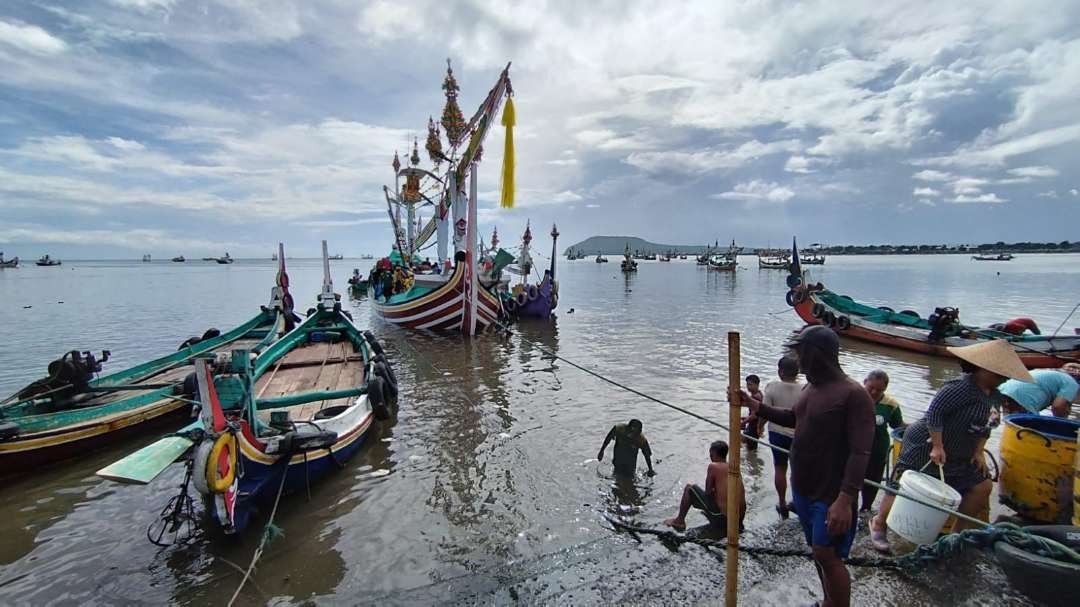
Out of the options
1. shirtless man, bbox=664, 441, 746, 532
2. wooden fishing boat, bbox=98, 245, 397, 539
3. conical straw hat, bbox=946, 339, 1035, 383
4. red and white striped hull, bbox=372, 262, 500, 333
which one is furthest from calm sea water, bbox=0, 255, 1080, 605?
red and white striped hull, bbox=372, 262, 500, 333

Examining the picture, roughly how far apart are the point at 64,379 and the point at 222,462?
5908 mm

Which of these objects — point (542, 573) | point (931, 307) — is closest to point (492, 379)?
point (542, 573)

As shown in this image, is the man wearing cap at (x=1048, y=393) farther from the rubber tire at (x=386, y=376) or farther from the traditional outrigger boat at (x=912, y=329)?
the rubber tire at (x=386, y=376)

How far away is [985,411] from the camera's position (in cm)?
370

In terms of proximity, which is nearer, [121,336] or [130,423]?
[130,423]

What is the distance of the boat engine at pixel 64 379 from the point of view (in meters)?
7.35

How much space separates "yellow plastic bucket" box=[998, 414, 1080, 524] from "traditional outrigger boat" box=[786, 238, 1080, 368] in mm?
9382

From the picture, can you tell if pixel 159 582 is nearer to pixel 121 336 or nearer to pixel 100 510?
pixel 100 510

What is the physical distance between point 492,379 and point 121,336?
18.8m

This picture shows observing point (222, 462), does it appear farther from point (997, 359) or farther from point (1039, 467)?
point (1039, 467)

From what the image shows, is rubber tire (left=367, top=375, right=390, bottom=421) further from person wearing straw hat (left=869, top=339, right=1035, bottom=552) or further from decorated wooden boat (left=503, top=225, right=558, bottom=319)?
decorated wooden boat (left=503, top=225, right=558, bottom=319)

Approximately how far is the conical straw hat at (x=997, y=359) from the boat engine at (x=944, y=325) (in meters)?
13.7

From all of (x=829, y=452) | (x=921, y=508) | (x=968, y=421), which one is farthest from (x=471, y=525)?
(x=968, y=421)

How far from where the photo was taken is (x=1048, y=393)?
5.59 meters
